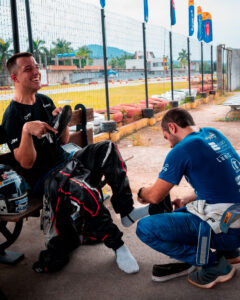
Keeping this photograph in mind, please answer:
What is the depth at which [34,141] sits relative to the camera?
107 inches

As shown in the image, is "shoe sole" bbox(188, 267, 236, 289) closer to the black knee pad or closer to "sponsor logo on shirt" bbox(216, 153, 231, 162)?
the black knee pad

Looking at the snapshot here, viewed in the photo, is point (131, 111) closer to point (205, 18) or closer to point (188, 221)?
point (188, 221)

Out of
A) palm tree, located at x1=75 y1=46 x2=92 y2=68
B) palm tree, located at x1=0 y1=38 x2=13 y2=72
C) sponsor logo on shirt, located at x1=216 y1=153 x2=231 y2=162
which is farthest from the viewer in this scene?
palm tree, located at x1=75 y1=46 x2=92 y2=68

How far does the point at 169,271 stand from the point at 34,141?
141 cm

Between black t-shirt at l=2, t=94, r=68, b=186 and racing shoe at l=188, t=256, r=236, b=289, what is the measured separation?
138cm

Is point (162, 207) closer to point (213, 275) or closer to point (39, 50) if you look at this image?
point (213, 275)

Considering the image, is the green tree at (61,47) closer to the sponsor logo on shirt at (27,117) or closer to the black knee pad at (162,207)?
the sponsor logo on shirt at (27,117)

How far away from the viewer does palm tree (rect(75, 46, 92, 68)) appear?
625 cm

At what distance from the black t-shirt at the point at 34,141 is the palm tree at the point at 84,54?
11.5ft

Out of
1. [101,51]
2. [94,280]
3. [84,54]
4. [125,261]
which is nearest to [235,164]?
[125,261]

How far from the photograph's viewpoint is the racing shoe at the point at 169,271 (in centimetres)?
238

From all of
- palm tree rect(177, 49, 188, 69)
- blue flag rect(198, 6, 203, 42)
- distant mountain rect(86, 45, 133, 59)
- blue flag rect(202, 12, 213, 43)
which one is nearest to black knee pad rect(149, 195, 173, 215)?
distant mountain rect(86, 45, 133, 59)

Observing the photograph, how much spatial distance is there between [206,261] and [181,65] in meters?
12.8

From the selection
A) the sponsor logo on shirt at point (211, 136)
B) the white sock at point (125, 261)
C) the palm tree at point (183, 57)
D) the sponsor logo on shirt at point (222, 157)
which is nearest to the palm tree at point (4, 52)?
the white sock at point (125, 261)
